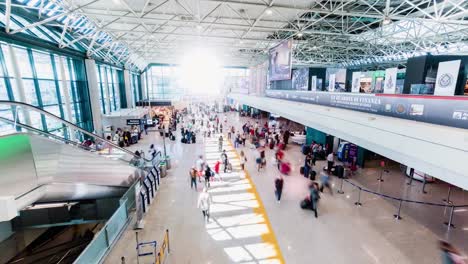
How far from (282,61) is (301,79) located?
14.2ft

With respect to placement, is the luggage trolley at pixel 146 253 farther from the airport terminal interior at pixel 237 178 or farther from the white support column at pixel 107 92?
the white support column at pixel 107 92

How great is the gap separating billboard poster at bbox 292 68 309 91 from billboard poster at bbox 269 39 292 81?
8.80 ft

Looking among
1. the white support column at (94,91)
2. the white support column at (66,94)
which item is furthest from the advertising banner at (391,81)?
the white support column at (94,91)

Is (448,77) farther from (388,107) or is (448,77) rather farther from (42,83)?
(42,83)

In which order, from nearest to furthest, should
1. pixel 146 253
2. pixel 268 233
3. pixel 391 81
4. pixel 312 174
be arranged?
pixel 146 253 → pixel 268 233 → pixel 391 81 → pixel 312 174

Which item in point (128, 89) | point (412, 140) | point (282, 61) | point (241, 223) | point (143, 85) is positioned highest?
point (282, 61)

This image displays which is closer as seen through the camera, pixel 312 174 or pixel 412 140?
pixel 412 140

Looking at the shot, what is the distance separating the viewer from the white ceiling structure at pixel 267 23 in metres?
10.8

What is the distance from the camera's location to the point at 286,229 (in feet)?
20.9

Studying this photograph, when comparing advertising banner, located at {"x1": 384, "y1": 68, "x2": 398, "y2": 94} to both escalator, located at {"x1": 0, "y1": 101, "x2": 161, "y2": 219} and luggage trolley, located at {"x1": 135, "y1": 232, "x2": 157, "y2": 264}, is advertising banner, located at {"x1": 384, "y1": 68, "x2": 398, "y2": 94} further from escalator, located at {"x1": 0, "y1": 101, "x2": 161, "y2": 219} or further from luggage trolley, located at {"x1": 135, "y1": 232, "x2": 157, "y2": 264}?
escalator, located at {"x1": 0, "y1": 101, "x2": 161, "y2": 219}

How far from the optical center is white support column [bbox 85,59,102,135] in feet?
51.1

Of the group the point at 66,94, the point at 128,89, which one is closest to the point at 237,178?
the point at 66,94

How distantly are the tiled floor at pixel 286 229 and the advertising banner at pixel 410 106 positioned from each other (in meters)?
3.45

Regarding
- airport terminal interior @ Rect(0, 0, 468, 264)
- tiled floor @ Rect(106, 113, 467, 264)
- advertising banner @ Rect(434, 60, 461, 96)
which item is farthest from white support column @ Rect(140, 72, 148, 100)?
advertising banner @ Rect(434, 60, 461, 96)
